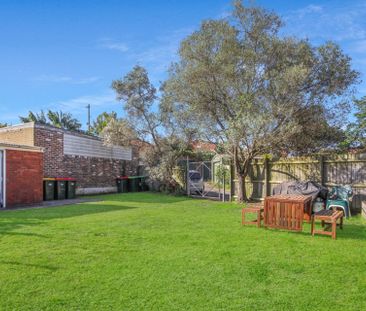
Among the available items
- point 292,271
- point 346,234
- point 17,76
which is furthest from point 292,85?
point 17,76

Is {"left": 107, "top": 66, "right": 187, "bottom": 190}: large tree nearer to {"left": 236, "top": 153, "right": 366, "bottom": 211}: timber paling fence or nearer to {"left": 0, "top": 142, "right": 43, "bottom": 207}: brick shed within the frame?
{"left": 236, "top": 153, "right": 366, "bottom": 211}: timber paling fence

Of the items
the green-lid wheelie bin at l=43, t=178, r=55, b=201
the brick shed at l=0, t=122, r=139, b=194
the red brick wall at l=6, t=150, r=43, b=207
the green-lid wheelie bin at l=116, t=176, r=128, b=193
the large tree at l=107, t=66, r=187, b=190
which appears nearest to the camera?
the red brick wall at l=6, t=150, r=43, b=207

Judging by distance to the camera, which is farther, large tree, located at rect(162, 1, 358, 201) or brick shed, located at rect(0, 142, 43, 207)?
brick shed, located at rect(0, 142, 43, 207)

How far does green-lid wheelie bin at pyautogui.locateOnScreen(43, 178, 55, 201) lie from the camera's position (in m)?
13.8

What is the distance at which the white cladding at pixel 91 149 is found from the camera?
16.5 metres

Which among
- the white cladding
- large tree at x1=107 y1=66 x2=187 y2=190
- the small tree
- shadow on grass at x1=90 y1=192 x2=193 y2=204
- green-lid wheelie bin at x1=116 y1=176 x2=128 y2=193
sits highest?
the small tree

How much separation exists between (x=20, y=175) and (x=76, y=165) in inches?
194

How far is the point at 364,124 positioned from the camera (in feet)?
29.6

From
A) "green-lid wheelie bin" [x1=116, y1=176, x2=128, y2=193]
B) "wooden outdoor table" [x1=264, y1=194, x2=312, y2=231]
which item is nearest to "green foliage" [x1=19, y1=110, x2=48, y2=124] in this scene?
"green-lid wheelie bin" [x1=116, y1=176, x2=128, y2=193]

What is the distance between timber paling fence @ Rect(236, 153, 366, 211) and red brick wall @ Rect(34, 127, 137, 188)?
8.24 metres

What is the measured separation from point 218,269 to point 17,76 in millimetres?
17989

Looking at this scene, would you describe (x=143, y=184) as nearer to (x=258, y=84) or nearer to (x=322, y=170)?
(x=258, y=84)

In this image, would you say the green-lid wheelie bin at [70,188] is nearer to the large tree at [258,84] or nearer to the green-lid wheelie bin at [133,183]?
the green-lid wheelie bin at [133,183]

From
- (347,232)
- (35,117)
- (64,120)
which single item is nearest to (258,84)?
(347,232)
